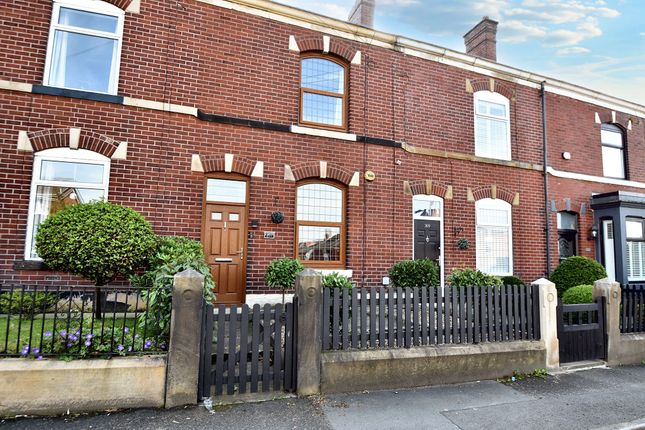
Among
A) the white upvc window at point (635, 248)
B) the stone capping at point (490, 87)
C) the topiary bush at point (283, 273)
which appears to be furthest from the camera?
the white upvc window at point (635, 248)

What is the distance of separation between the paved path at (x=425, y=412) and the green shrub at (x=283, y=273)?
312 cm

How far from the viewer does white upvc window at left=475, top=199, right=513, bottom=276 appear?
10.2 m

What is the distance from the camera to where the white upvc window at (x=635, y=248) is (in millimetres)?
11055

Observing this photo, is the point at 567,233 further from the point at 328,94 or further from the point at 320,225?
the point at 328,94

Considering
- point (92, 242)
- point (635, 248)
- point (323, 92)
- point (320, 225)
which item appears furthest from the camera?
point (635, 248)

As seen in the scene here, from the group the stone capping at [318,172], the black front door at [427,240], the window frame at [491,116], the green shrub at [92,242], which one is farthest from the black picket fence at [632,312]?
the green shrub at [92,242]

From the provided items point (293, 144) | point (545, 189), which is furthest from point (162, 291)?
point (545, 189)

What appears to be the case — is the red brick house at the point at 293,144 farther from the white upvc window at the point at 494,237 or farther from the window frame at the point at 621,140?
the window frame at the point at 621,140

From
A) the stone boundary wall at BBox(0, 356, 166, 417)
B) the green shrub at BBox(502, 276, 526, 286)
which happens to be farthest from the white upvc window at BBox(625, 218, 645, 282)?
the stone boundary wall at BBox(0, 356, 166, 417)

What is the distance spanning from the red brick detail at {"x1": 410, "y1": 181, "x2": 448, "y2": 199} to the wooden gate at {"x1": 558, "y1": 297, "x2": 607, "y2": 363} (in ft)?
14.2

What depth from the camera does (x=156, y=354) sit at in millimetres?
4090

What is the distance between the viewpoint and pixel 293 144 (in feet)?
27.8

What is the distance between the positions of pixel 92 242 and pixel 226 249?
9.29 ft

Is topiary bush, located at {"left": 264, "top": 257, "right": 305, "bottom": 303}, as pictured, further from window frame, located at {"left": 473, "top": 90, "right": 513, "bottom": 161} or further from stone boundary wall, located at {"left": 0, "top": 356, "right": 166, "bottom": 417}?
window frame, located at {"left": 473, "top": 90, "right": 513, "bottom": 161}
